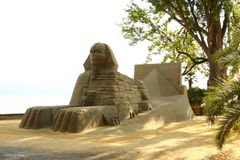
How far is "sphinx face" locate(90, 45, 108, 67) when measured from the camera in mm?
13641

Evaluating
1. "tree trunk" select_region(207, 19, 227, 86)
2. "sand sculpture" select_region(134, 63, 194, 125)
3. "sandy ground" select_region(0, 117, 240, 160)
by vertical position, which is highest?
"tree trunk" select_region(207, 19, 227, 86)

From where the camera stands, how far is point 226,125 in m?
7.54

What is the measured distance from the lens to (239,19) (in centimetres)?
2255

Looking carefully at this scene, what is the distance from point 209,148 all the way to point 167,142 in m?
1.18

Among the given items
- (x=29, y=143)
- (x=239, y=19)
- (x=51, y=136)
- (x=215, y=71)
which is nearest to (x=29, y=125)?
(x=51, y=136)

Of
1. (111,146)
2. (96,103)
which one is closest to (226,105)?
(111,146)

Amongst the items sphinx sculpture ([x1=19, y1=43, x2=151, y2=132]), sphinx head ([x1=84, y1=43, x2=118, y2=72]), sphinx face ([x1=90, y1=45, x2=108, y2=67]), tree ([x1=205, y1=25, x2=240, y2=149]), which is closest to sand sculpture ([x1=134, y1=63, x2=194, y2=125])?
sphinx sculpture ([x1=19, y1=43, x2=151, y2=132])

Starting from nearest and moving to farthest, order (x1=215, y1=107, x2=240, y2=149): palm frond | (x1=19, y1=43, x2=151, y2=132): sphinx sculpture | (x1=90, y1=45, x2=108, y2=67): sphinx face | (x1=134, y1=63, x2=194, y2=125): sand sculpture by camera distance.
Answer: (x1=215, y1=107, x2=240, y2=149): palm frond, (x1=19, y1=43, x2=151, y2=132): sphinx sculpture, (x1=90, y1=45, x2=108, y2=67): sphinx face, (x1=134, y1=63, x2=194, y2=125): sand sculpture

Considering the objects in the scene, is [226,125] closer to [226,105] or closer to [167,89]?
[226,105]

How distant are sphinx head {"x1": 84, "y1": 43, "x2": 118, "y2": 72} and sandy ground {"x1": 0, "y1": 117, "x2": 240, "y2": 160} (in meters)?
2.80

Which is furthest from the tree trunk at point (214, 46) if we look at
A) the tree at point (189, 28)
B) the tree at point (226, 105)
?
the tree at point (226, 105)

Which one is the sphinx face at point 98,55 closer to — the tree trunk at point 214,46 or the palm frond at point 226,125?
the palm frond at point 226,125

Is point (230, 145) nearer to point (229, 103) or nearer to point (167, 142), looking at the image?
point (167, 142)

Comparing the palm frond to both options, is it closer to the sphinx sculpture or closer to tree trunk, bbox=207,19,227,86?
the sphinx sculpture
